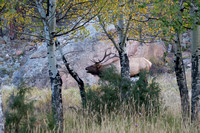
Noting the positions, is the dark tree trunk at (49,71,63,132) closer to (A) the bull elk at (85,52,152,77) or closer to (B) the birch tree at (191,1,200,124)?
(B) the birch tree at (191,1,200,124)

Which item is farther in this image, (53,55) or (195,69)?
(53,55)

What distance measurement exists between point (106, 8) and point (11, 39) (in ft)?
64.1

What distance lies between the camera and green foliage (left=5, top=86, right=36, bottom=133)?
5852mm

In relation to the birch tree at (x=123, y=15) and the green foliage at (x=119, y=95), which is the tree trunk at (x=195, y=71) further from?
the birch tree at (x=123, y=15)

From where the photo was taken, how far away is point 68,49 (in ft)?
48.8

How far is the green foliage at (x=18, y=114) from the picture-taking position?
5.85 m

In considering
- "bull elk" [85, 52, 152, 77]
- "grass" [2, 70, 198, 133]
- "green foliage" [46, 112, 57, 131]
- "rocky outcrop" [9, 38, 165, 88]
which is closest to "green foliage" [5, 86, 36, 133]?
"grass" [2, 70, 198, 133]

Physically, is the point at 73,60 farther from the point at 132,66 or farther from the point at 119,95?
the point at 119,95

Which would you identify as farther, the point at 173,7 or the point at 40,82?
the point at 40,82

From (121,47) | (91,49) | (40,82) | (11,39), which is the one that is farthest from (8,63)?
(121,47)

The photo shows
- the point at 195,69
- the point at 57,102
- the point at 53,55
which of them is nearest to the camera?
the point at 195,69

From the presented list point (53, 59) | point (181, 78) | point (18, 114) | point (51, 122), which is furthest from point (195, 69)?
point (18, 114)

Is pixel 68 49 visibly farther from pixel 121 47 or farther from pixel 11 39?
pixel 11 39

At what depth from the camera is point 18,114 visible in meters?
6.13
